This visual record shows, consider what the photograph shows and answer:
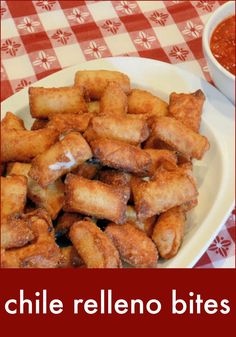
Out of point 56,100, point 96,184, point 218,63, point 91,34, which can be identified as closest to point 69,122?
point 56,100

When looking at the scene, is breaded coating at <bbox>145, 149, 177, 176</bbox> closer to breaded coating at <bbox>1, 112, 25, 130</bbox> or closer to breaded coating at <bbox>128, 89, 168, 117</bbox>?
breaded coating at <bbox>128, 89, 168, 117</bbox>

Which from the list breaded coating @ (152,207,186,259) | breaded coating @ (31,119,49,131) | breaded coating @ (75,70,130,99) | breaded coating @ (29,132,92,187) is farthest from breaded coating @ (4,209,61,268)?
breaded coating @ (75,70,130,99)

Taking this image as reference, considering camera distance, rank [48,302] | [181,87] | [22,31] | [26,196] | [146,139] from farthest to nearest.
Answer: [22,31], [181,87], [146,139], [26,196], [48,302]

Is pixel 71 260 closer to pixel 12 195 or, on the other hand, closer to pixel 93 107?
pixel 12 195

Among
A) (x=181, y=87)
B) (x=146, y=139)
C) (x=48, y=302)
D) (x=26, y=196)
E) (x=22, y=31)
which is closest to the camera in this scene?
(x=48, y=302)

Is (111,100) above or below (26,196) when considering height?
above

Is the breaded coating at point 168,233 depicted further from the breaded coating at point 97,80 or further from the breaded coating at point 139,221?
the breaded coating at point 97,80

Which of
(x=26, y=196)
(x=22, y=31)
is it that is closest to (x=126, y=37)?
(x=22, y=31)

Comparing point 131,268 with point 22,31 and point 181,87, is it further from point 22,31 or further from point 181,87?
point 22,31
